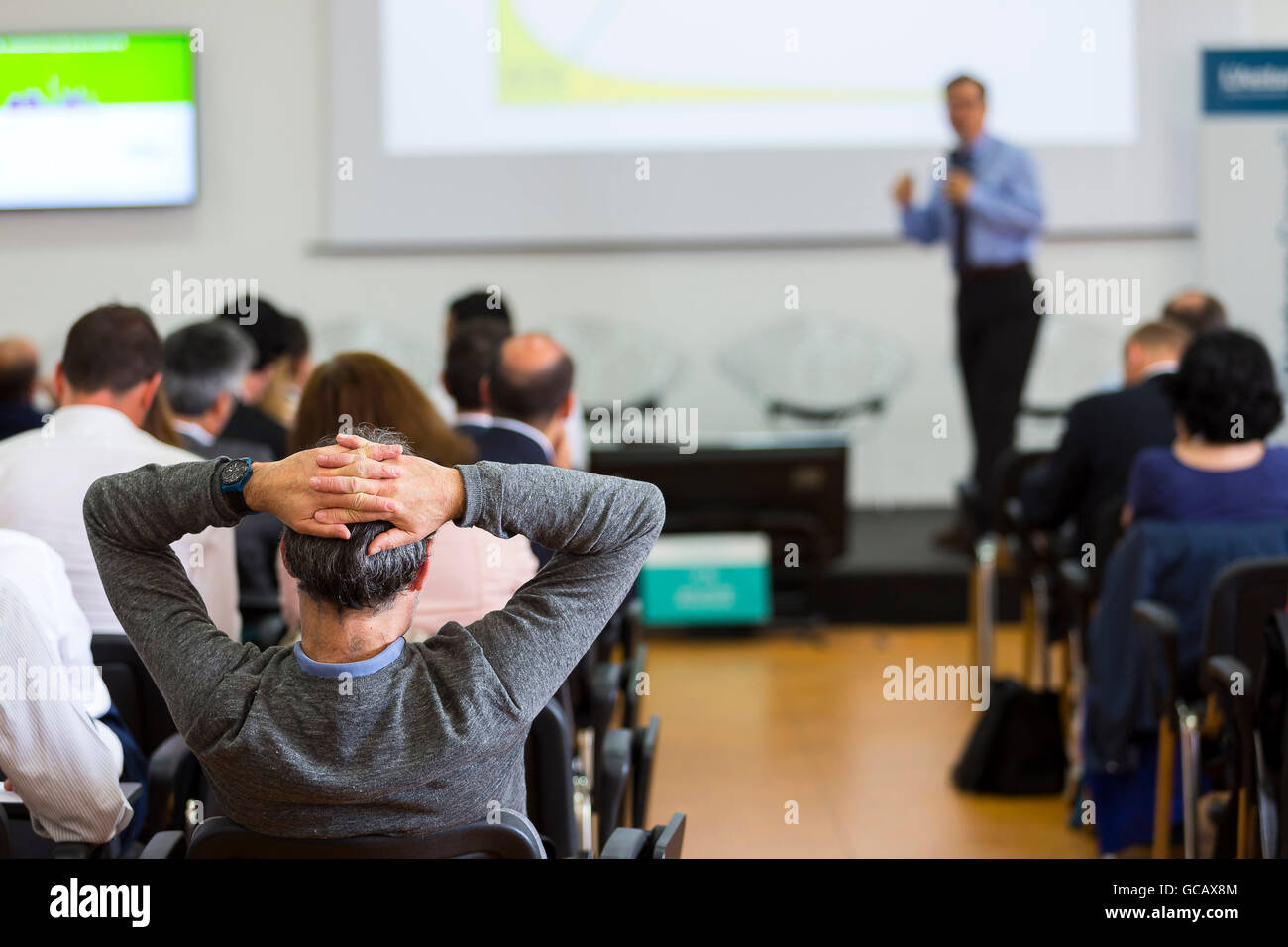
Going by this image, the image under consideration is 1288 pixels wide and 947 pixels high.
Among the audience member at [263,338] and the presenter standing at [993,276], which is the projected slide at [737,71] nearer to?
the presenter standing at [993,276]

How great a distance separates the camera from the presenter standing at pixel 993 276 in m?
5.39

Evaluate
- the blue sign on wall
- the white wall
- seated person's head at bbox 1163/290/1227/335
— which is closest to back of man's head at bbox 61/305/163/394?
seated person's head at bbox 1163/290/1227/335

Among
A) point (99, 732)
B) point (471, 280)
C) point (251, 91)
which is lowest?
point (99, 732)

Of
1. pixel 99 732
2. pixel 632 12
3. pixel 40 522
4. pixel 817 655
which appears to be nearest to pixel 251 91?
pixel 632 12

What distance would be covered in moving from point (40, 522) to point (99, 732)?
0.59 m

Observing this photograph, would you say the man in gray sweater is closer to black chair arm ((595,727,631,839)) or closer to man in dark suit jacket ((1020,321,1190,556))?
black chair arm ((595,727,631,839))

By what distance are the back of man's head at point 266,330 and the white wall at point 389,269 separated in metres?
2.40

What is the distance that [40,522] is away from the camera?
85.2 inches

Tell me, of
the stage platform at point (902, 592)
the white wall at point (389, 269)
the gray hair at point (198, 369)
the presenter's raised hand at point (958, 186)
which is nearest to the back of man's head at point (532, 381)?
the gray hair at point (198, 369)

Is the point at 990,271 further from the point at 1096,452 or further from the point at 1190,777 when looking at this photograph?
the point at 1190,777

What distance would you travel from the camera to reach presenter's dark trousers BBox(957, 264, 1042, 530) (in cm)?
545

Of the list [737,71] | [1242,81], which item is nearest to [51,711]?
[737,71]
